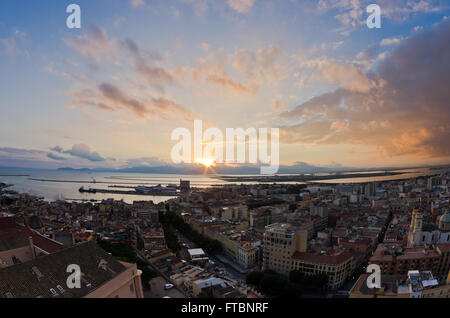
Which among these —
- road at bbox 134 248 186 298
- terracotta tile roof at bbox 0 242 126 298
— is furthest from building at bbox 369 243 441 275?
terracotta tile roof at bbox 0 242 126 298

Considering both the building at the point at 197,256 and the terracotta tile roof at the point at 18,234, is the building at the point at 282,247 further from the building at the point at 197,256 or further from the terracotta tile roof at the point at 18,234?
the terracotta tile roof at the point at 18,234

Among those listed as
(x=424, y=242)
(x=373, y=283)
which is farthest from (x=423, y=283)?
(x=424, y=242)

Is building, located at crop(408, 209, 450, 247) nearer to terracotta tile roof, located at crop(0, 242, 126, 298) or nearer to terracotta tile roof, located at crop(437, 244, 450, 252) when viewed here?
terracotta tile roof, located at crop(437, 244, 450, 252)

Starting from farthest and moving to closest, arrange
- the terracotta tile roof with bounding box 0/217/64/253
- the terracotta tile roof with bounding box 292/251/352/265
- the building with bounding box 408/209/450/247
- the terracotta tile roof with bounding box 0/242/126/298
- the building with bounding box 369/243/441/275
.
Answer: the building with bounding box 408/209/450/247
the terracotta tile roof with bounding box 292/251/352/265
the building with bounding box 369/243/441/275
the terracotta tile roof with bounding box 0/217/64/253
the terracotta tile roof with bounding box 0/242/126/298

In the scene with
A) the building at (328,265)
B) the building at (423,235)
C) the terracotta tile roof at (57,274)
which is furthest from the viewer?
the building at (423,235)

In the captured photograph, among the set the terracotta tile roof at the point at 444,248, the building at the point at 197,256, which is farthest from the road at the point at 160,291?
the terracotta tile roof at the point at 444,248
